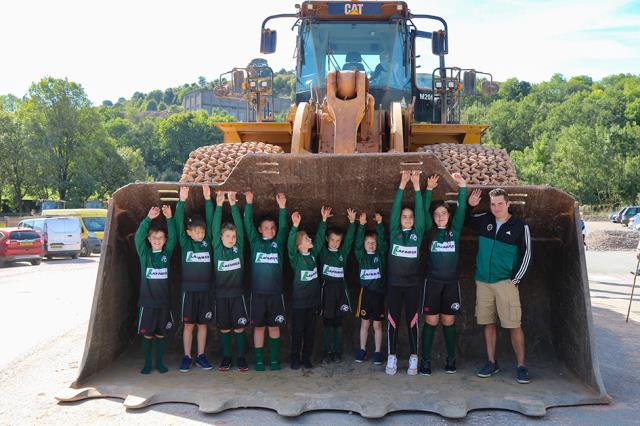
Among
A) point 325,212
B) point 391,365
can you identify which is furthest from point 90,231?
point 391,365

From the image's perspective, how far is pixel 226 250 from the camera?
5.54 m

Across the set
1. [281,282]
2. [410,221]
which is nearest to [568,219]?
[410,221]

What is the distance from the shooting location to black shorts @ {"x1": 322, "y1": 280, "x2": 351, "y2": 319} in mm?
5691

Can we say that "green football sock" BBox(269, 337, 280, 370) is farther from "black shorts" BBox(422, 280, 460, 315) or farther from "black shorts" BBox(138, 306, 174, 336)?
"black shorts" BBox(422, 280, 460, 315)

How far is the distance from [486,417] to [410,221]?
178cm

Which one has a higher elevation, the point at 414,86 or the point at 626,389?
the point at 414,86

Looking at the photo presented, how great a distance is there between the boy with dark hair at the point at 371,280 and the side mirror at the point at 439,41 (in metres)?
3.19

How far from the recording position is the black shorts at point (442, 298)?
17.6 feet

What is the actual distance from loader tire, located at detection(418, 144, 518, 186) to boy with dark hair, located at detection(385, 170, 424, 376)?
64 cm

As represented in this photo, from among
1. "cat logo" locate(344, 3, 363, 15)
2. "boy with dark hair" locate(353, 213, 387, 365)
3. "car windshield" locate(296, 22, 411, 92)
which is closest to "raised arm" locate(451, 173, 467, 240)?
"boy with dark hair" locate(353, 213, 387, 365)

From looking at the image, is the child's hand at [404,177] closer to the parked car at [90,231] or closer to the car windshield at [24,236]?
the car windshield at [24,236]

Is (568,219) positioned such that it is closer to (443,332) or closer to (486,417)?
(443,332)

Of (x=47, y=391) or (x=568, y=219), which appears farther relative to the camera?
A: (x=568, y=219)

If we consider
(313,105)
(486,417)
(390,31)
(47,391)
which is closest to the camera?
(486,417)
